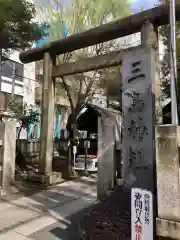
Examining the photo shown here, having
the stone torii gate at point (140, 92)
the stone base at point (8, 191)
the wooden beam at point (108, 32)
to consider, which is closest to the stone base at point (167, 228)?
the stone torii gate at point (140, 92)

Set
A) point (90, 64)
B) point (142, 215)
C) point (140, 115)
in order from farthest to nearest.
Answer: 1. point (90, 64)
2. point (140, 115)
3. point (142, 215)

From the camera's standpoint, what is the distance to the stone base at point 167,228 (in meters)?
3.11

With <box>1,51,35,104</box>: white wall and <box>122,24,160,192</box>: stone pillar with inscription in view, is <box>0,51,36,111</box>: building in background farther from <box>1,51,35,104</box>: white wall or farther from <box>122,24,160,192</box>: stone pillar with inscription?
<box>122,24,160,192</box>: stone pillar with inscription

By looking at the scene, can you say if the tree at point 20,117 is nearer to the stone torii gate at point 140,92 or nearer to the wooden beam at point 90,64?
the wooden beam at point 90,64

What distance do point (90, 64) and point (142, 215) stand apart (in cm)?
568

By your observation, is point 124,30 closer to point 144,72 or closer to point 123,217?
point 144,72

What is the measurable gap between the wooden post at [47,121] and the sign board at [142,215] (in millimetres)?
5797

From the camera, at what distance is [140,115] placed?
18.6 ft

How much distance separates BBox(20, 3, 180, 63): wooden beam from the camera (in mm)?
6204

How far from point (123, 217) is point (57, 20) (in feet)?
42.1

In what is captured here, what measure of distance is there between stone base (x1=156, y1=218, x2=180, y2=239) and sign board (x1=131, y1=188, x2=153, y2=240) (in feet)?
0.93

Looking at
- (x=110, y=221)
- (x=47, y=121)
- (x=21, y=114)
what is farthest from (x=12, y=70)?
(x=110, y=221)

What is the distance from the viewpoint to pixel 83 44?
8062 mm

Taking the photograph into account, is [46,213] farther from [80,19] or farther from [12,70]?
[12,70]
